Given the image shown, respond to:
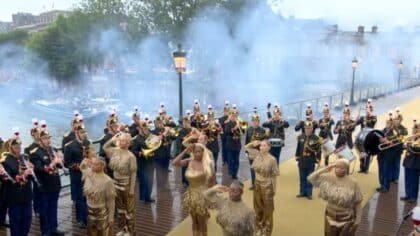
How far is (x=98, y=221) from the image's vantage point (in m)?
6.70

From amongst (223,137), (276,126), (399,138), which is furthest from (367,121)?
(223,137)

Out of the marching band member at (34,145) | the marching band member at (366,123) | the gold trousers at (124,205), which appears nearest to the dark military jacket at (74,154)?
the marching band member at (34,145)

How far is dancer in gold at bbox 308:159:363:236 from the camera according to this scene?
20.1ft

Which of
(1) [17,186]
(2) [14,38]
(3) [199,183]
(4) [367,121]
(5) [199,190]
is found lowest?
(1) [17,186]

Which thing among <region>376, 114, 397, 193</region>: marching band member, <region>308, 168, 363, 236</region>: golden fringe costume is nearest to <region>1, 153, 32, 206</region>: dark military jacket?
<region>308, 168, 363, 236</region>: golden fringe costume

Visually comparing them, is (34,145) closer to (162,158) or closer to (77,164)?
(77,164)

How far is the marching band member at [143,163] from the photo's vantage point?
9.80m

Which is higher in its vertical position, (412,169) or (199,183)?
(199,183)

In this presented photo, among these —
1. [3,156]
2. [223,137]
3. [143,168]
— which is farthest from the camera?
[223,137]

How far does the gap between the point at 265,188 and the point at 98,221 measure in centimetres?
275

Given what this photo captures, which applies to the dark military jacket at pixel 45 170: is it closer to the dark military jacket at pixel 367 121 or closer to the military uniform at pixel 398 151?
the military uniform at pixel 398 151

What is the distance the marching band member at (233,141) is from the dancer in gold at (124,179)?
4.67 meters

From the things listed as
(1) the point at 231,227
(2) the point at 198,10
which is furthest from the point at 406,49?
(1) the point at 231,227

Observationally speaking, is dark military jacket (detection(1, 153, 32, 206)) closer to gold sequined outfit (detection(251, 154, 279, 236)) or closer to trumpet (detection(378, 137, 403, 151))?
gold sequined outfit (detection(251, 154, 279, 236))
